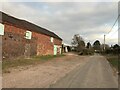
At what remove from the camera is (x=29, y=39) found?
3475 centimetres

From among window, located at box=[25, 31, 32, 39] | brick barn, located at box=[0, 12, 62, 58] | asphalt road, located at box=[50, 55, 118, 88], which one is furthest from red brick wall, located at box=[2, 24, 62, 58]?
asphalt road, located at box=[50, 55, 118, 88]

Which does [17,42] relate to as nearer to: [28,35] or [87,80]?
[28,35]

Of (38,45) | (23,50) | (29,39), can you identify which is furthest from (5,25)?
(38,45)

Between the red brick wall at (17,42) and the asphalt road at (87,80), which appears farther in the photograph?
the red brick wall at (17,42)

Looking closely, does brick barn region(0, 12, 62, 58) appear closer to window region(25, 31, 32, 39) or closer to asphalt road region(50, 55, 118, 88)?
window region(25, 31, 32, 39)

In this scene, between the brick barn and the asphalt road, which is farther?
the brick barn

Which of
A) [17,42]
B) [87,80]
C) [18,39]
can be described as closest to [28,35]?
[18,39]

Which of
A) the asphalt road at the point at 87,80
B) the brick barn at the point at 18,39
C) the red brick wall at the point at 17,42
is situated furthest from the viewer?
the red brick wall at the point at 17,42

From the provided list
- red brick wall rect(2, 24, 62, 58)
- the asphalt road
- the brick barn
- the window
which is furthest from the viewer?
the window

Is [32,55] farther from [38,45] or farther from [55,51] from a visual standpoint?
[55,51]

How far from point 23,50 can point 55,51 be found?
24470 millimetres

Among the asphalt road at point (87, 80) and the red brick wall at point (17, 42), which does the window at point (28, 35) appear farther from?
the asphalt road at point (87, 80)

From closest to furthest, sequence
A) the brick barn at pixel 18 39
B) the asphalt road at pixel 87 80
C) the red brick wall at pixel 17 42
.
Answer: the asphalt road at pixel 87 80 < the brick barn at pixel 18 39 < the red brick wall at pixel 17 42

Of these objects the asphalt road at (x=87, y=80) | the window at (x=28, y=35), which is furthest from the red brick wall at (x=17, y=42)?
the asphalt road at (x=87, y=80)
